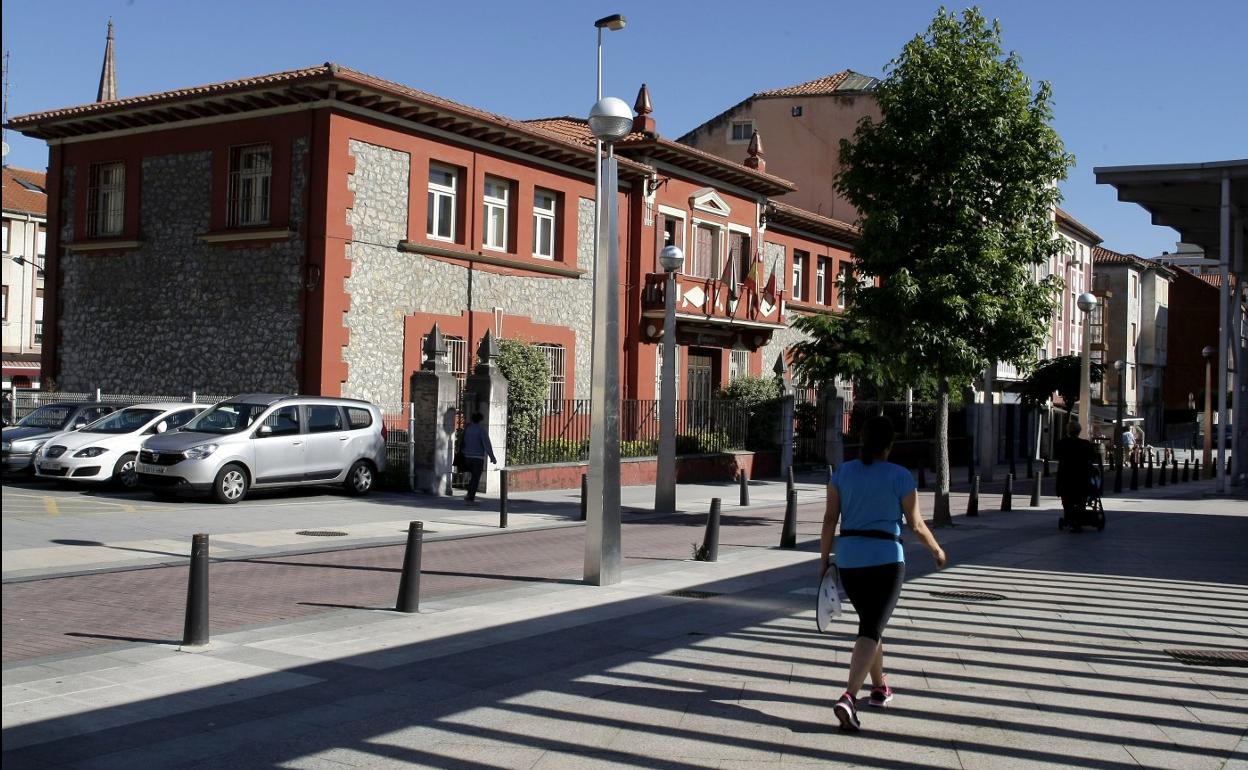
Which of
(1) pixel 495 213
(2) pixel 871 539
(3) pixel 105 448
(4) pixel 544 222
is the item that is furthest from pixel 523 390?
(2) pixel 871 539

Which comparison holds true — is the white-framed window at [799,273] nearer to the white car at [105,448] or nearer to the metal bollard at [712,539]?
the white car at [105,448]

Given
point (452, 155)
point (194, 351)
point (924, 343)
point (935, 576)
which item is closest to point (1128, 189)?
point (924, 343)

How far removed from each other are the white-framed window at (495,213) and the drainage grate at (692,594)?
18.0 meters

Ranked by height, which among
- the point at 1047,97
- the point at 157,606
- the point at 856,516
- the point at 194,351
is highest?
the point at 1047,97

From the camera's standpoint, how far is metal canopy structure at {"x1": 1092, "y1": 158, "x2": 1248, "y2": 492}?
96.5ft

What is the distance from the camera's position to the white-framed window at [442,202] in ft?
88.5

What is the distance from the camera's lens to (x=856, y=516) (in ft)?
21.1

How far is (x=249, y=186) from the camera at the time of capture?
25922 mm

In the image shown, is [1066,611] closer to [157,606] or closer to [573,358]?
[157,606]

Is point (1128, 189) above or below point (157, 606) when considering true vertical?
above

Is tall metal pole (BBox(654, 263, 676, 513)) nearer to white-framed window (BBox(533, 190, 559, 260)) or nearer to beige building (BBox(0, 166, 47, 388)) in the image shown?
white-framed window (BBox(533, 190, 559, 260))

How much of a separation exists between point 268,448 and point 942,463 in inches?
450

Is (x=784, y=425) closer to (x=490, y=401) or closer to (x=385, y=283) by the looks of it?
(x=490, y=401)

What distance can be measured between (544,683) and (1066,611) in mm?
5424
